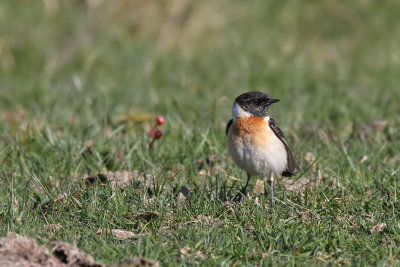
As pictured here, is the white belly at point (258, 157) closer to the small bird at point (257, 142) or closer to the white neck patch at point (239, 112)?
the small bird at point (257, 142)

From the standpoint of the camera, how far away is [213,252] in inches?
173

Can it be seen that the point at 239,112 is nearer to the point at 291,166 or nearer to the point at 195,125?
the point at 291,166

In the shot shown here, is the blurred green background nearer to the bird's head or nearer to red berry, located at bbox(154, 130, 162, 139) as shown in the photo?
red berry, located at bbox(154, 130, 162, 139)

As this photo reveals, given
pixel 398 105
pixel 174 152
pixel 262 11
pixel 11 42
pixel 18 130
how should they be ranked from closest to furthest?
1. pixel 174 152
2. pixel 18 130
3. pixel 398 105
4. pixel 11 42
5. pixel 262 11

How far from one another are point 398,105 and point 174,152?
3.71 m

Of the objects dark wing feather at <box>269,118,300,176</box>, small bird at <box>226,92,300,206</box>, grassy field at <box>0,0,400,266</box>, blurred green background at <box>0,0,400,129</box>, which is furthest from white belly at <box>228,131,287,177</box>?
blurred green background at <box>0,0,400,129</box>

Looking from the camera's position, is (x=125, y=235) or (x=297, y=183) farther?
(x=297, y=183)

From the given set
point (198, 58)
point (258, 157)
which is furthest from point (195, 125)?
point (198, 58)

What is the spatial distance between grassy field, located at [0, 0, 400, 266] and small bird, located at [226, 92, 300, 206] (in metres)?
0.22

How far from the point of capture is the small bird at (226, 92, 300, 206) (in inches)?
214

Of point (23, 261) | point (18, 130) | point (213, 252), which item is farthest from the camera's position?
point (18, 130)

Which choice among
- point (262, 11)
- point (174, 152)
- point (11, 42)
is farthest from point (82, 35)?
point (174, 152)

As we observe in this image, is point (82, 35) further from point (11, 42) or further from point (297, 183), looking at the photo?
point (297, 183)

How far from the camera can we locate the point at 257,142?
5.44 meters
